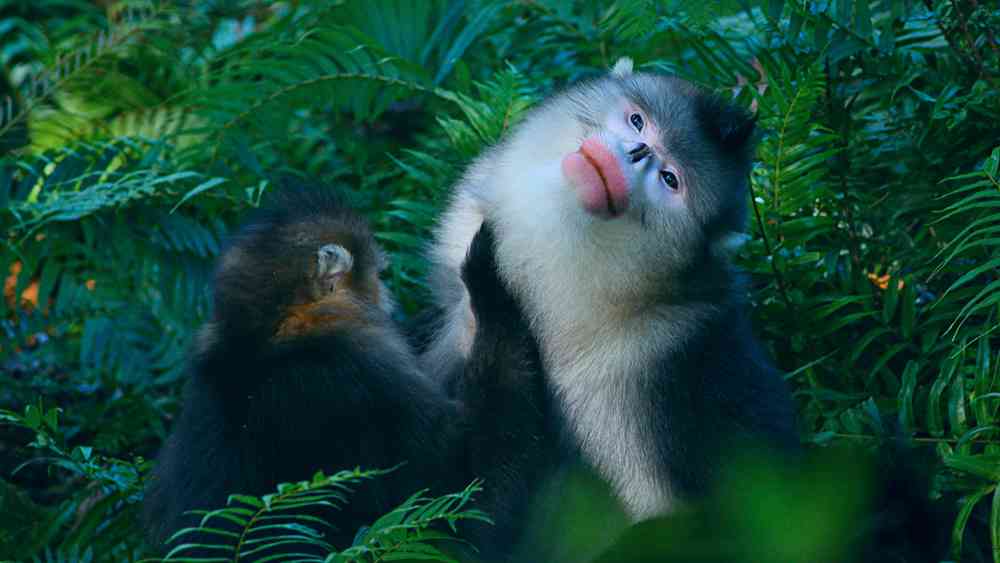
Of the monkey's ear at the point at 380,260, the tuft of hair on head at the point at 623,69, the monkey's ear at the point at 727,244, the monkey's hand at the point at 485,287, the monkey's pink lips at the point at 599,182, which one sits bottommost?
the monkey's ear at the point at 380,260

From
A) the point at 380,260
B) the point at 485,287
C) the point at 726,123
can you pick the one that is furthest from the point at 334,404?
the point at 726,123

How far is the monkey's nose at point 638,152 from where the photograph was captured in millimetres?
3967

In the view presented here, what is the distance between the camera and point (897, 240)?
516 centimetres

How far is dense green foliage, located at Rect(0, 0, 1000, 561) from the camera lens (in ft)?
15.2

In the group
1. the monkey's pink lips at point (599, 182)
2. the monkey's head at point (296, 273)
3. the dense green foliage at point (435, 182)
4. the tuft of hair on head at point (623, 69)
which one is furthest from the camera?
the dense green foliage at point (435, 182)

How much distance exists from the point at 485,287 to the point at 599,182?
0.55 metres

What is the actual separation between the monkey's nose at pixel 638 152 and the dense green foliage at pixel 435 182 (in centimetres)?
Result: 103

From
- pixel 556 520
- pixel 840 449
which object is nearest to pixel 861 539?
pixel 840 449

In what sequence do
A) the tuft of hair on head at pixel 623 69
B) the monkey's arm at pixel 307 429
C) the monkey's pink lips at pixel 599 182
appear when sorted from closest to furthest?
the monkey's arm at pixel 307 429
the monkey's pink lips at pixel 599 182
the tuft of hair on head at pixel 623 69

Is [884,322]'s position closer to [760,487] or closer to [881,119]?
[881,119]

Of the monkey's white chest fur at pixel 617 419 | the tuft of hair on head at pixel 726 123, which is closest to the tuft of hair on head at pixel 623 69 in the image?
the tuft of hair on head at pixel 726 123

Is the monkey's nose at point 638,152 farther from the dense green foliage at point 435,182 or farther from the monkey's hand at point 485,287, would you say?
the dense green foliage at point 435,182

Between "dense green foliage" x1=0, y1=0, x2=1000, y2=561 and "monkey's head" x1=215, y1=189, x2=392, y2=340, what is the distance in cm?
75

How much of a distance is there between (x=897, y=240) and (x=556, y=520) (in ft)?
6.75
